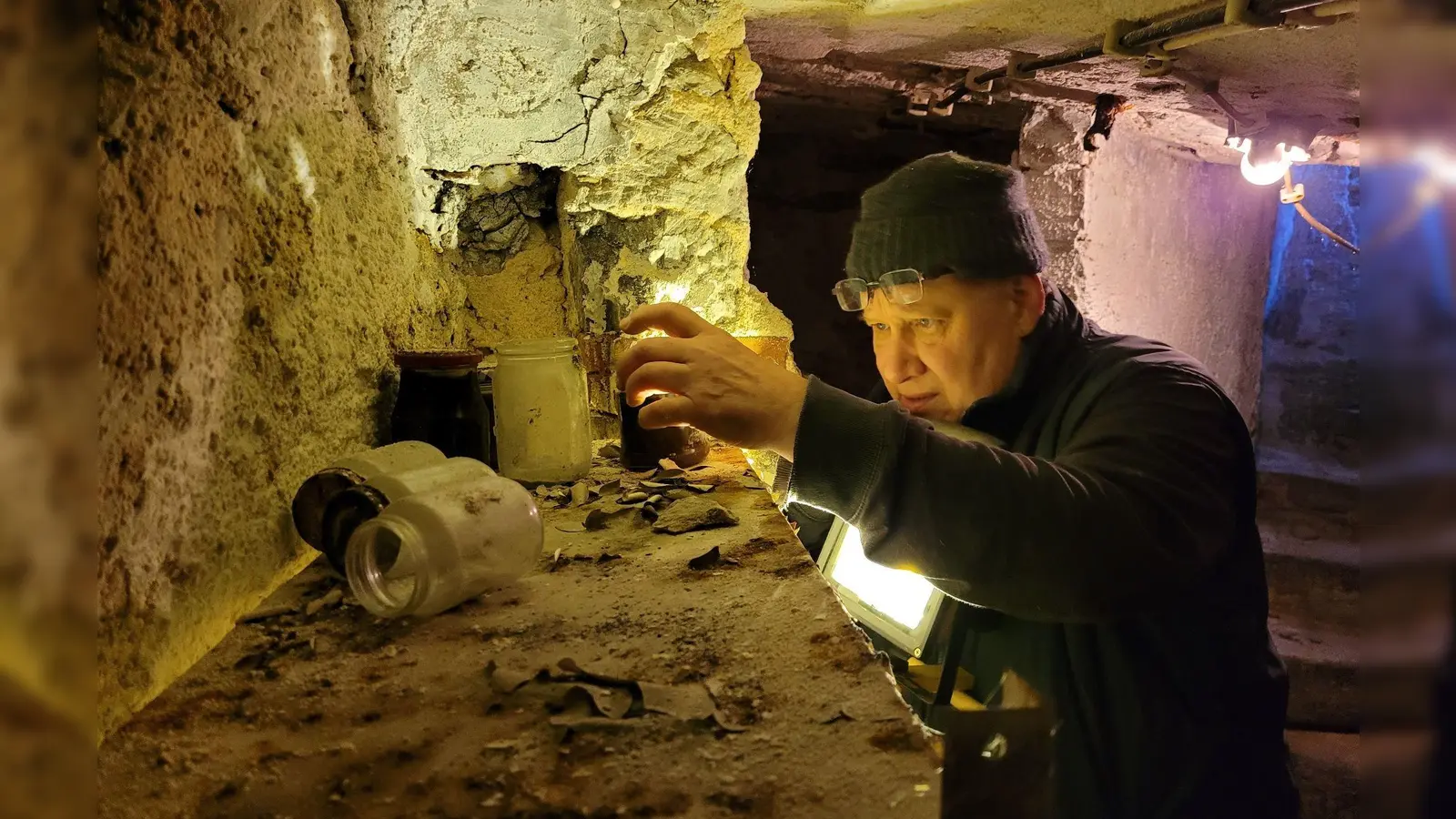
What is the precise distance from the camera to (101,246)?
0.58 meters

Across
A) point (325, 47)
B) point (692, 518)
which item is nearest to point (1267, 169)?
point (692, 518)

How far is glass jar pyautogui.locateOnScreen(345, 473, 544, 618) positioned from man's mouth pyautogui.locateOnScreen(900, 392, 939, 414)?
852mm

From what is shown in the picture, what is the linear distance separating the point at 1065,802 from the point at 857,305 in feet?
2.78

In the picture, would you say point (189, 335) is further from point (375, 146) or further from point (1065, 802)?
point (1065, 802)

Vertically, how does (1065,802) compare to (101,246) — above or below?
below

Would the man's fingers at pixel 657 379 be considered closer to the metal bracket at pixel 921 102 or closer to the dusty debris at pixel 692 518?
the dusty debris at pixel 692 518

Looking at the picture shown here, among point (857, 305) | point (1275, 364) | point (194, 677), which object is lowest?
point (1275, 364)

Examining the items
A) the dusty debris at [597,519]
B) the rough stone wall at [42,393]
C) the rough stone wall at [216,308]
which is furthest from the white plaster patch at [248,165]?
the rough stone wall at [42,393]

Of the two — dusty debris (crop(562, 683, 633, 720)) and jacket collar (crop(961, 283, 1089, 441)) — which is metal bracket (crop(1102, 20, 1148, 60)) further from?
dusty debris (crop(562, 683, 633, 720))

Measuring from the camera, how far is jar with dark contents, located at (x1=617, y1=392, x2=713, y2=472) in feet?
4.51

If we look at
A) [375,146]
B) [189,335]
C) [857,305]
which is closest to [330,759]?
[189,335]

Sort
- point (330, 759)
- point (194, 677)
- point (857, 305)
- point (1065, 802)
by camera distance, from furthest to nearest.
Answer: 1. point (857, 305)
2. point (1065, 802)
3. point (194, 677)
4. point (330, 759)

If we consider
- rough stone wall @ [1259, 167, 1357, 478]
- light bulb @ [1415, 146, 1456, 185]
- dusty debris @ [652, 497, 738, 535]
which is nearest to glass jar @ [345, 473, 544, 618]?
dusty debris @ [652, 497, 738, 535]

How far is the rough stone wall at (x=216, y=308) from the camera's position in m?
0.62
